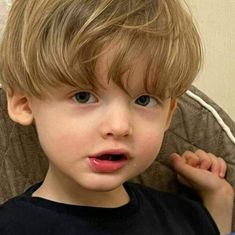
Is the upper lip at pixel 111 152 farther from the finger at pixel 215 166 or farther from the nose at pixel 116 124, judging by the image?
the finger at pixel 215 166

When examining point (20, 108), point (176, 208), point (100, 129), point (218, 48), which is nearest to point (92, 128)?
point (100, 129)

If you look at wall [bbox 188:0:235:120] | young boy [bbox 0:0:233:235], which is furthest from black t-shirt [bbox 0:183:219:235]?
wall [bbox 188:0:235:120]

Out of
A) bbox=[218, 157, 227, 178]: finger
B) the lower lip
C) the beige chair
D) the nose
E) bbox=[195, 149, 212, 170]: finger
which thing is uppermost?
the nose

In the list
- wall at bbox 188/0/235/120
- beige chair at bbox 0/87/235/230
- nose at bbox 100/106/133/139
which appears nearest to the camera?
nose at bbox 100/106/133/139

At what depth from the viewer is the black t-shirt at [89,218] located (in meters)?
0.76

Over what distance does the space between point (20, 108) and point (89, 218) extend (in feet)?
0.54

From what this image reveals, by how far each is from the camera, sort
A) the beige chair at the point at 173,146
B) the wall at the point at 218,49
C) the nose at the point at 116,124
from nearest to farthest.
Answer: the nose at the point at 116,124 → the beige chair at the point at 173,146 → the wall at the point at 218,49

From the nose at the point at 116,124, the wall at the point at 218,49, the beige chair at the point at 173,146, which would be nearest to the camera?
the nose at the point at 116,124

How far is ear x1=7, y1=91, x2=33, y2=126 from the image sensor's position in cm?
76

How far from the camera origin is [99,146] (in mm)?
696

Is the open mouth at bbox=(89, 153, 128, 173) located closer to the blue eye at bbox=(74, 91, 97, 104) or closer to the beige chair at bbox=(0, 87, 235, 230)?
the blue eye at bbox=(74, 91, 97, 104)

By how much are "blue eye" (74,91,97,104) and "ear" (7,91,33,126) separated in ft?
0.25

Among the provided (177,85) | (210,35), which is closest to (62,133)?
(177,85)

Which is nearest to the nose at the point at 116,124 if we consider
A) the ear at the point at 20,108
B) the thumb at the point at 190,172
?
the ear at the point at 20,108
